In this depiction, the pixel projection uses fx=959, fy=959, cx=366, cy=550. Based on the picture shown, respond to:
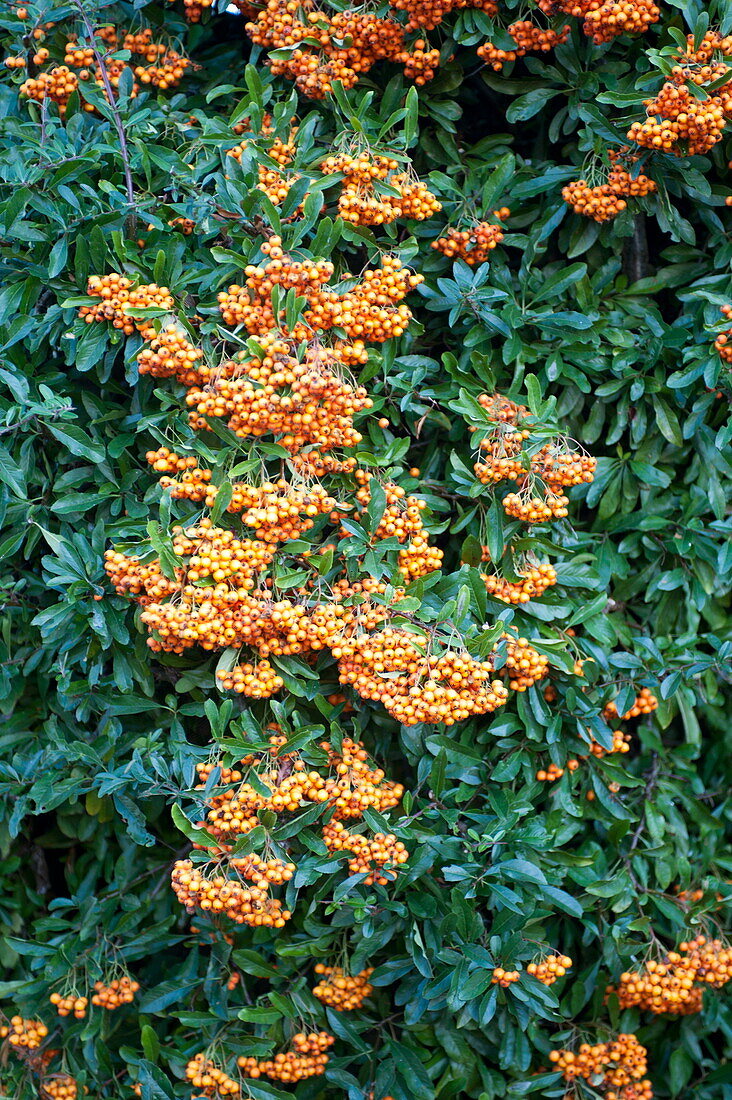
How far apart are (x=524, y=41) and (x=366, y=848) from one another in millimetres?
2812

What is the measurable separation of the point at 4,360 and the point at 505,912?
2.48 m

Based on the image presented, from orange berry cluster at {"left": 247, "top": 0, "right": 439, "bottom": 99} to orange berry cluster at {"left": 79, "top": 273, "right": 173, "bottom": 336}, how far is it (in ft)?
3.22

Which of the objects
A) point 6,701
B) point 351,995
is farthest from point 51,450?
point 351,995

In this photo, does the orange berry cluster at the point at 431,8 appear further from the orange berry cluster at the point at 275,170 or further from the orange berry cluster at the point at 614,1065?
the orange berry cluster at the point at 614,1065

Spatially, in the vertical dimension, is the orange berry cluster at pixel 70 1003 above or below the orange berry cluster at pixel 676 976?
below

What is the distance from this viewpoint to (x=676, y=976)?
11.3ft

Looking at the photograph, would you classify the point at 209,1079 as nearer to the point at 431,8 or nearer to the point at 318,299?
the point at 318,299

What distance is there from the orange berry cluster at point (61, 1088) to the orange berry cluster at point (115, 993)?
32 cm

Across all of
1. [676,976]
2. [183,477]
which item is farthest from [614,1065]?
[183,477]

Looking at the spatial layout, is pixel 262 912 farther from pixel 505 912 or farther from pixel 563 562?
pixel 563 562

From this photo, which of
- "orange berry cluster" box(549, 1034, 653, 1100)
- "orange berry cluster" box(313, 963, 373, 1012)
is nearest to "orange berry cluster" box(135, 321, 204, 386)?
"orange berry cluster" box(313, 963, 373, 1012)

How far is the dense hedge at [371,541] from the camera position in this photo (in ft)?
9.78

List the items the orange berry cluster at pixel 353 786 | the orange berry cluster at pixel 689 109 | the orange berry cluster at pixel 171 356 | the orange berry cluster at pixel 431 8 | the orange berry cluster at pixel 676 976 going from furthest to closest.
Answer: the orange berry cluster at pixel 676 976
the orange berry cluster at pixel 431 8
the orange berry cluster at pixel 689 109
the orange berry cluster at pixel 353 786
the orange berry cluster at pixel 171 356

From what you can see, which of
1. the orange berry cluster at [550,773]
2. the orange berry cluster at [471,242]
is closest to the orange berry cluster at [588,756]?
the orange berry cluster at [550,773]
